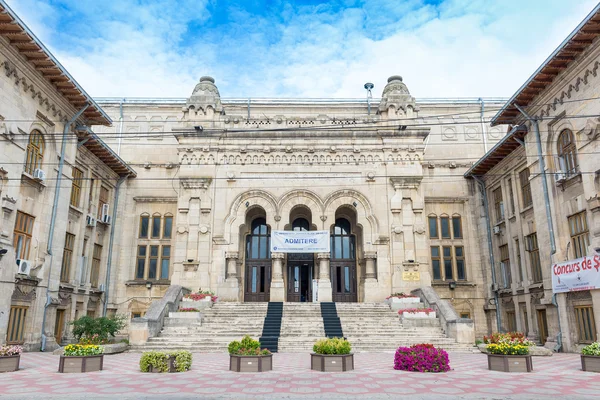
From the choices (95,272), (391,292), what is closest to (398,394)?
(391,292)

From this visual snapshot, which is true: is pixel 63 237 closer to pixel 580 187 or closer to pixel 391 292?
pixel 391 292

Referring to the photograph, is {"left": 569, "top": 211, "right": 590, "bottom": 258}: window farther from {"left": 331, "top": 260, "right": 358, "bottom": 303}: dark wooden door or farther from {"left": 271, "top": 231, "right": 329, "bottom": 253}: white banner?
{"left": 331, "top": 260, "right": 358, "bottom": 303}: dark wooden door

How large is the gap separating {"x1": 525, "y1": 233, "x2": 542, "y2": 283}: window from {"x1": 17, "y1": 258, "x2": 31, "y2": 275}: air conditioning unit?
83.4ft

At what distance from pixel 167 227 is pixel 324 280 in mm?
11984

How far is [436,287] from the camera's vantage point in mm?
31172

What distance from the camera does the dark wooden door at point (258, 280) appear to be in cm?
2997

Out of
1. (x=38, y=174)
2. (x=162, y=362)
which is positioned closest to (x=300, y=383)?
(x=162, y=362)

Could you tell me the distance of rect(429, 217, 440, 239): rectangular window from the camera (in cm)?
3229

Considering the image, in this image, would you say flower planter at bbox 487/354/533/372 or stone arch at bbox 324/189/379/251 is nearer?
flower planter at bbox 487/354/533/372

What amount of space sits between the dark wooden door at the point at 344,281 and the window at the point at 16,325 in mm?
17207

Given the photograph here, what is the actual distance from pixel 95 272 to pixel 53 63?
13.9m

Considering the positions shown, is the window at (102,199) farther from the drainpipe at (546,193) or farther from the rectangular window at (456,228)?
the drainpipe at (546,193)

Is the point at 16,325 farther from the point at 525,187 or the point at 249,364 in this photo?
the point at 525,187

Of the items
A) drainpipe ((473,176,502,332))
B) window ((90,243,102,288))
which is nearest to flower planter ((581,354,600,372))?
drainpipe ((473,176,502,332))
